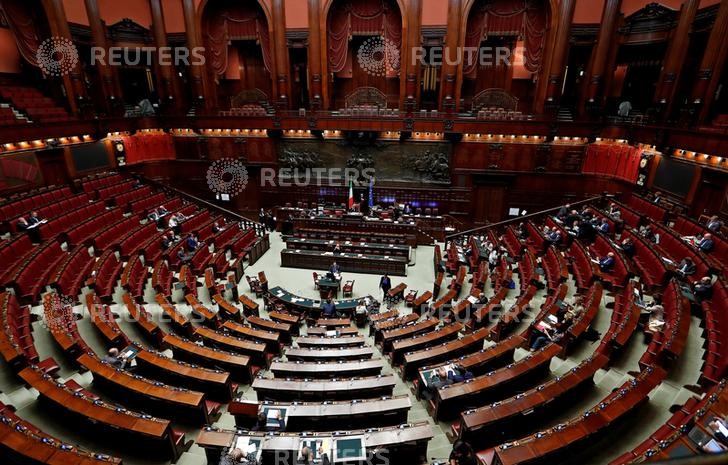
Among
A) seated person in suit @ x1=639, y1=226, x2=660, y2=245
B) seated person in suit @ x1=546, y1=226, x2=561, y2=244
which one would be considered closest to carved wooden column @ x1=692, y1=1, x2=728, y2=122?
seated person in suit @ x1=639, y1=226, x2=660, y2=245

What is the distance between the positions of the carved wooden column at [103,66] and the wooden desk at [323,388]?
16.1 m

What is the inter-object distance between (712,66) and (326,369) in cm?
1437

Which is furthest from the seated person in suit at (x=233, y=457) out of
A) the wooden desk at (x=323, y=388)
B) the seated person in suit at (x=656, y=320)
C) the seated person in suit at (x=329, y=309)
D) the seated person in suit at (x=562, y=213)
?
the seated person in suit at (x=562, y=213)

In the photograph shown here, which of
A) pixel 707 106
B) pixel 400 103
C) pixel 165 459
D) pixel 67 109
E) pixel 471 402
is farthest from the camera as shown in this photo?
pixel 400 103

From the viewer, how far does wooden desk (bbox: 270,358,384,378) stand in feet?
21.2

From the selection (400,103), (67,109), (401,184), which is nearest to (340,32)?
(400,103)

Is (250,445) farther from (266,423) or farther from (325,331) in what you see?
(325,331)

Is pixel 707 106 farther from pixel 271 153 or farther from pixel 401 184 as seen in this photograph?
pixel 271 153

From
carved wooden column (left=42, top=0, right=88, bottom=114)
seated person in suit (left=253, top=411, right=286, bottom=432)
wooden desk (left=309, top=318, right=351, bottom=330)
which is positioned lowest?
wooden desk (left=309, top=318, right=351, bottom=330)

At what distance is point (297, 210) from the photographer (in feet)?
55.7

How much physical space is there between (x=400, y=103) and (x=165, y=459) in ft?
48.8

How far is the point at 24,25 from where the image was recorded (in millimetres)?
13945

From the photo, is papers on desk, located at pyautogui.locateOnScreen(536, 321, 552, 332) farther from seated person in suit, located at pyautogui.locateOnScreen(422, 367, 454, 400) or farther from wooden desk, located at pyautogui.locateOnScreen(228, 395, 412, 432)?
wooden desk, located at pyautogui.locateOnScreen(228, 395, 412, 432)
